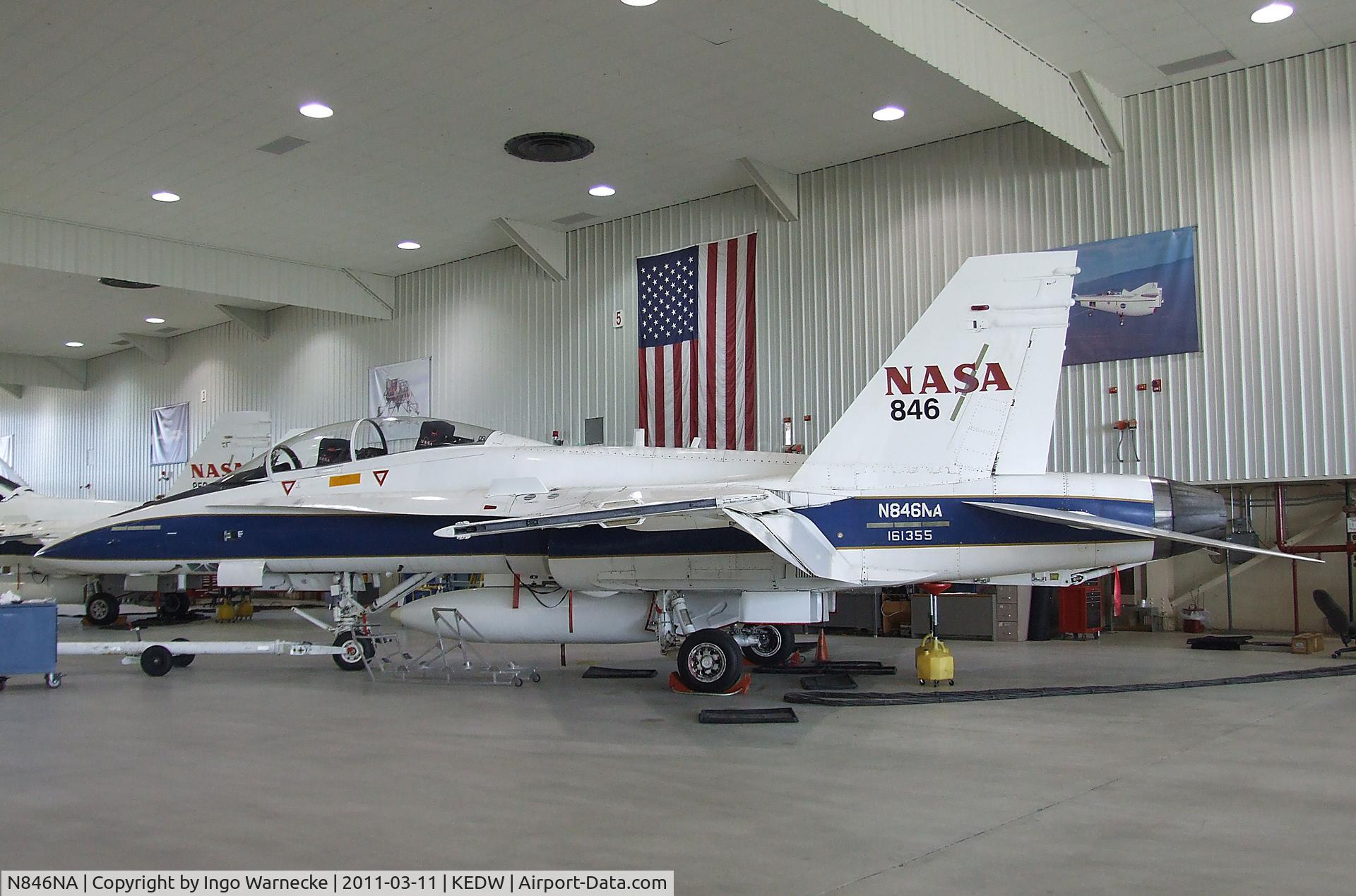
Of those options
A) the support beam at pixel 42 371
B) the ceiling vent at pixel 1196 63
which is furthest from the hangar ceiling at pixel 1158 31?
the support beam at pixel 42 371

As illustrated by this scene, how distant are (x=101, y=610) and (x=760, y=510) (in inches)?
548

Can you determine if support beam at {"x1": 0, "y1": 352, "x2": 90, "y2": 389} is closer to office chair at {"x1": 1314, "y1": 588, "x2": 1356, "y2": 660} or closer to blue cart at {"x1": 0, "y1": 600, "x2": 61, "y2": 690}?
blue cart at {"x1": 0, "y1": 600, "x2": 61, "y2": 690}

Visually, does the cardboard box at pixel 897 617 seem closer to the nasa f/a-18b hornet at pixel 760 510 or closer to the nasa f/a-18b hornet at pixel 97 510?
the nasa f/a-18b hornet at pixel 760 510

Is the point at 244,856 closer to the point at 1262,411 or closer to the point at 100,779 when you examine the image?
the point at 100,779

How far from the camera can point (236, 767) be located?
550cm

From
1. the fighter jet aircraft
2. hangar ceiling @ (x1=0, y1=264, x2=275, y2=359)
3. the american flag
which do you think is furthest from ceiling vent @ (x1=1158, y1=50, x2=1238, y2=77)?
hangar ceiling @ (x1=0, y1=264, x2=275, y2=359)

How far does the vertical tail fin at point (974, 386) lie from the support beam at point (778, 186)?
6.51m

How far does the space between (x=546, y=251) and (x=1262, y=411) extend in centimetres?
1093

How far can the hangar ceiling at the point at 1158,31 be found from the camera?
33.8 ft

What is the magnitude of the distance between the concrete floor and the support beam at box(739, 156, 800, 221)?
801 cm

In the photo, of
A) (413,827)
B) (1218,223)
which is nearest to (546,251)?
(1218,223)

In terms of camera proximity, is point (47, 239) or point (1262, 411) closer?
point (1262, 411)

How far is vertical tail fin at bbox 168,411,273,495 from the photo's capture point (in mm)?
17219

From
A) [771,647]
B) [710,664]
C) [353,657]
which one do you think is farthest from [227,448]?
[710,664]
